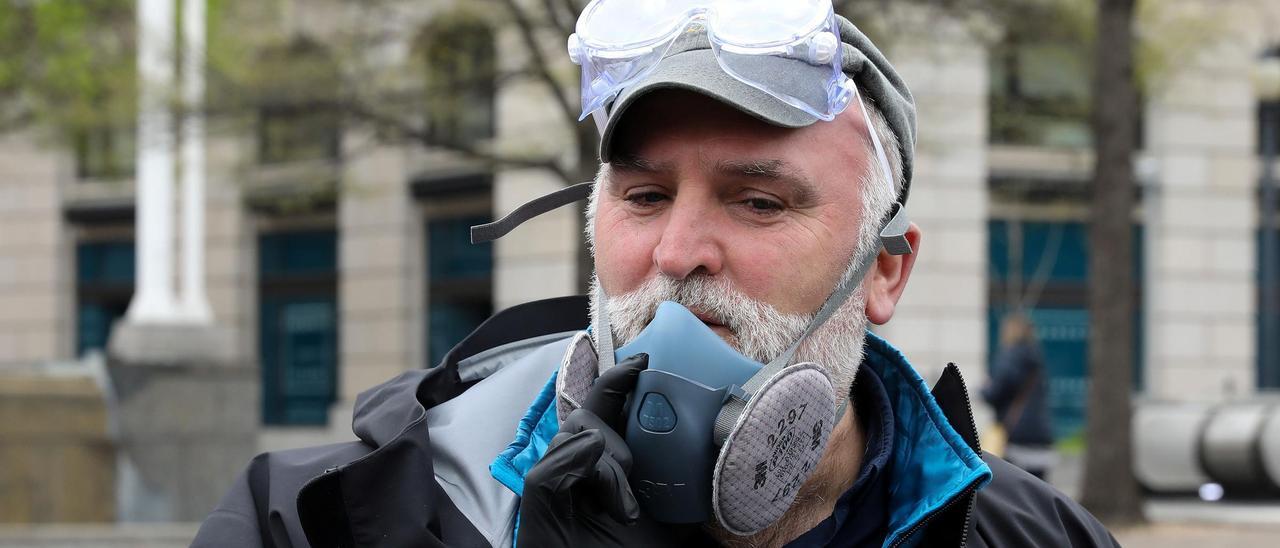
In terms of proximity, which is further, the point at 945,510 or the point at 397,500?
the point at 945,510

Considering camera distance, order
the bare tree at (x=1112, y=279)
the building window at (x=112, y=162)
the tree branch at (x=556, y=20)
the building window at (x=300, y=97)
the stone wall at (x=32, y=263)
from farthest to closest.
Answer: the stone wall at (x=32, y=263), the building window at (x=112, y=162), the bare tree at (x=1112, y=279), the building window at (x=300, y=97), the tree branch at (x=556, y=20)

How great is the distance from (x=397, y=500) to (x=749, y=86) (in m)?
0.78

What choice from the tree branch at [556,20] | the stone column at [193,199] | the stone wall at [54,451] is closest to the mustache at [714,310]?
the tree branch at [556,20]

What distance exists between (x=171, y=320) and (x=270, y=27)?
3.24m

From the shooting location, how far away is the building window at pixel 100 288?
29094 mm

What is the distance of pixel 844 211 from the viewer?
2543mm

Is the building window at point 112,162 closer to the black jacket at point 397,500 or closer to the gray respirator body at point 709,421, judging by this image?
the black jacket at point 397,500

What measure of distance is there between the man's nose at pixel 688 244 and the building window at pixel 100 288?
28.0 meters

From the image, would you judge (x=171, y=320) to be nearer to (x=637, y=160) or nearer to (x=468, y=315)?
(x=468, y=315)

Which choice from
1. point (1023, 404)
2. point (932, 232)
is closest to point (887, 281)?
point (1023, 404)

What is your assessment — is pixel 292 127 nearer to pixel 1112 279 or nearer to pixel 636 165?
pixel 1112 279

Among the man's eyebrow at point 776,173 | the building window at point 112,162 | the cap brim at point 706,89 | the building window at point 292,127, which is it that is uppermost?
the building window at point 112,162

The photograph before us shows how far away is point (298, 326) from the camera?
25.9 metres

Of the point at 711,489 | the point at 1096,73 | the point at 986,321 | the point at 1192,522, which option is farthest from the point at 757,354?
the point at 986,321
